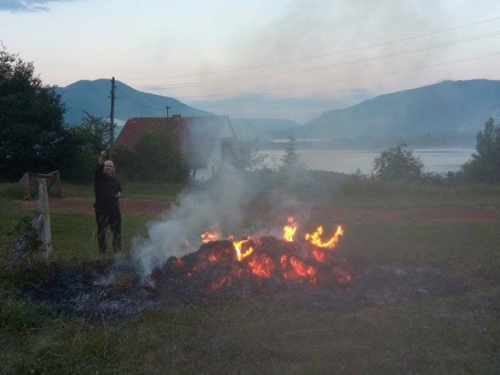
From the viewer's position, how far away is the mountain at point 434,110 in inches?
1623

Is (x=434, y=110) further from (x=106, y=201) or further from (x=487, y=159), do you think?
(x=106, y=201)

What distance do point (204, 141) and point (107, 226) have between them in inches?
740

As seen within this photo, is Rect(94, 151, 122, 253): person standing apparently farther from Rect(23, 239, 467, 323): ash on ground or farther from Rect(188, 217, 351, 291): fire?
Rect(188, 217, 351, 291): fire

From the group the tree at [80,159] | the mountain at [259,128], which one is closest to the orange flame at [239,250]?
the mountain at [259,128]

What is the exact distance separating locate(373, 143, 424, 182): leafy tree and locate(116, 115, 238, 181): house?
836 centimetres

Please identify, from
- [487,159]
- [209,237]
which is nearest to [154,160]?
[487,159]

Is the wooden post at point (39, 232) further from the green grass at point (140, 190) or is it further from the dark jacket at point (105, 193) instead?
the green grass at point (140, 190)

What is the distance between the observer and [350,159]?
1047 inches

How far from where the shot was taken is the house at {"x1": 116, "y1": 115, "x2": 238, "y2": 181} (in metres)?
25.6

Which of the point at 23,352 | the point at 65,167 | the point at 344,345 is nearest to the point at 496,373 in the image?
the point at 344,345

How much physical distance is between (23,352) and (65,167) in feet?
81.2

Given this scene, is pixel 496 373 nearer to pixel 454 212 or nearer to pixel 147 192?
pixel 454 212

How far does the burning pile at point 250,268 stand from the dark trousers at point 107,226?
1822 millimetres

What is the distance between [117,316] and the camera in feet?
20.3
